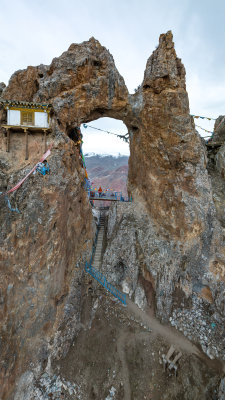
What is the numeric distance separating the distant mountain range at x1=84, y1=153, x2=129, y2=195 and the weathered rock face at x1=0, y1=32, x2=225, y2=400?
36.5 m

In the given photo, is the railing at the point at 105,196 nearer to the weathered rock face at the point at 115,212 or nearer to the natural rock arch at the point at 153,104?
the weathered rock face at the point at 115,212

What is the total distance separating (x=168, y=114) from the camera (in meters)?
16.3

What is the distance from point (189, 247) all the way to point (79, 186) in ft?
36.4

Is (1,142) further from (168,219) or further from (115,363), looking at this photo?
(115,363)

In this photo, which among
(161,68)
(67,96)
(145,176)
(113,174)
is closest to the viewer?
(67,96)

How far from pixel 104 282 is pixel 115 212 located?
6.83m

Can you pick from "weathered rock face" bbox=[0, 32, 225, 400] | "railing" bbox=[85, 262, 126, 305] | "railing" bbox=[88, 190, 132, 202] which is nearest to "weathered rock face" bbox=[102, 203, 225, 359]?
"weathered rock face" bbox=[0, 32, 225, 400]

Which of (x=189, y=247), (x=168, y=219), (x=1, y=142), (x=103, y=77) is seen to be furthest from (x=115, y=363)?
(x=103, y=77)

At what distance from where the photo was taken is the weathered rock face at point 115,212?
1236 centimetres

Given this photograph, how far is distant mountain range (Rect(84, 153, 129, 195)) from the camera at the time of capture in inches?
2960

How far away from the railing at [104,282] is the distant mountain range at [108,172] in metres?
37.3

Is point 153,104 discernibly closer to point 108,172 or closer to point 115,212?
point 115,212

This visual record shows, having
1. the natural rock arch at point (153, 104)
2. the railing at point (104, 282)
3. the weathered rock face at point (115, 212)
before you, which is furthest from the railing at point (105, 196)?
the railing at point (104, 282)

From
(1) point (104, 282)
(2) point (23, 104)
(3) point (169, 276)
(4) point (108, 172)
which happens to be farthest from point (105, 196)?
(4) point (108, 172)
